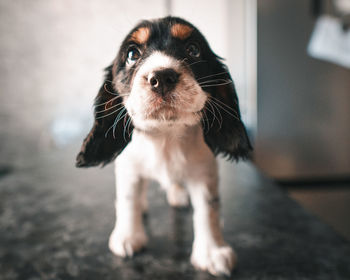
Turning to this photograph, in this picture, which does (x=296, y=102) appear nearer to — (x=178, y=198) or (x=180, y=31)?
(x=178, y=198)

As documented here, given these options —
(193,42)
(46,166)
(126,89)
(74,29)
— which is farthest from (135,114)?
(74,29)

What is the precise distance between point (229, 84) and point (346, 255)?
0.53 meters

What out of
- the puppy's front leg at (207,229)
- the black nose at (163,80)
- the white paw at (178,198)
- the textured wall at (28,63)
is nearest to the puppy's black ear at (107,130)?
the black nose at (163,80)

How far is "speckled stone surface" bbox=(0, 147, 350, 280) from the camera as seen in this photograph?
0.65 m

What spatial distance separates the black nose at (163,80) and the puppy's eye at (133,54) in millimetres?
101

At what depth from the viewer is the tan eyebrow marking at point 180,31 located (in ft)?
1.64

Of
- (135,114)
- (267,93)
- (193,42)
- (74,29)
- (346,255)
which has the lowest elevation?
(346,255)

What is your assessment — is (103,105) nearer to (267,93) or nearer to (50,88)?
(50,88)

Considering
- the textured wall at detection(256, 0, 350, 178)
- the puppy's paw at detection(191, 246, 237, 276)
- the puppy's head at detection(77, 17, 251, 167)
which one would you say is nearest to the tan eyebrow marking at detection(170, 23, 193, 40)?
the puppy's head at detection(77, 17, 251, 167)

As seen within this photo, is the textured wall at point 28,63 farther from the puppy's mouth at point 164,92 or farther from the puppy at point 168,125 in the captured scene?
the puppy's mouth at point 164,92

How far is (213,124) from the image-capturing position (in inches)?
21.5

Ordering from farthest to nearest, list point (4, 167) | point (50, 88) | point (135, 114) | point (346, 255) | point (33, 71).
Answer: point (33, 71) → point (50, 88) → point (4, 167) → point (346, 255) → point (135, 114)

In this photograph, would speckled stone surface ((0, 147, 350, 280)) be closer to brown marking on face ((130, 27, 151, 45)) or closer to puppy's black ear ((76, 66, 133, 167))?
puppy's black ear ((76, 66, 133, 167))

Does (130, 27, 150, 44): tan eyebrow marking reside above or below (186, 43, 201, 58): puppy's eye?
above
